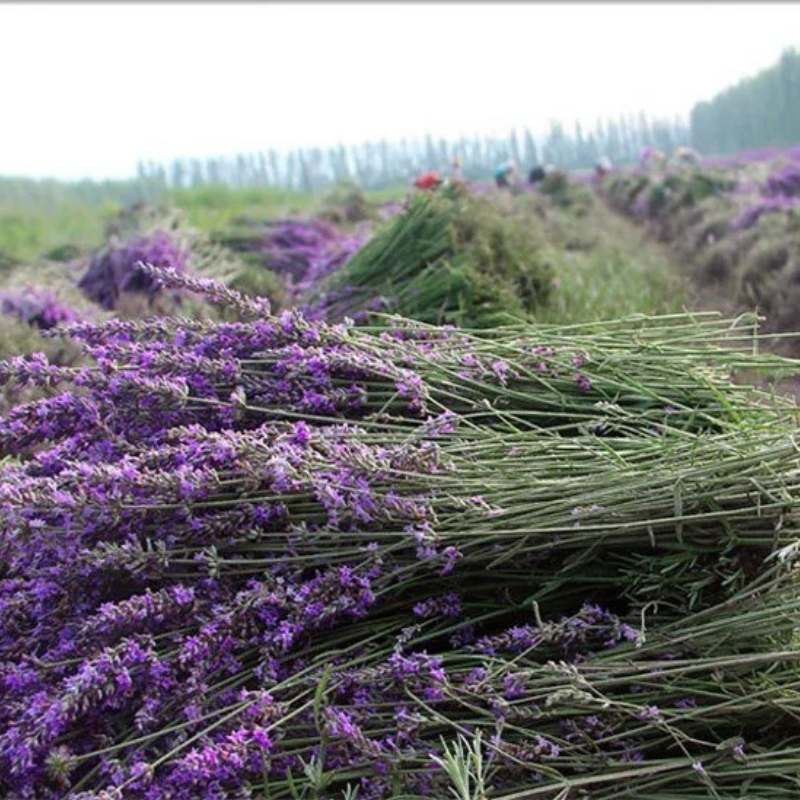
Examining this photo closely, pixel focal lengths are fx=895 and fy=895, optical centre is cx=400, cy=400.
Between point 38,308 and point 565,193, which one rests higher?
point 565,193

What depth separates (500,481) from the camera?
1608mm

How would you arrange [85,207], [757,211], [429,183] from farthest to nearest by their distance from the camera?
1. [85,207]
2. [757,211]
3. [429,183]

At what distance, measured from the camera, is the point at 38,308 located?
15.9 ft

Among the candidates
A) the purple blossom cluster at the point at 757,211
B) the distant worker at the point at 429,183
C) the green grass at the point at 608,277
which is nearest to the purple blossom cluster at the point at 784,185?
the green grass at the point at 608,277

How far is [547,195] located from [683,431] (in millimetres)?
19237

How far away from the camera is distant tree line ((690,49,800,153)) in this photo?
27578 mm

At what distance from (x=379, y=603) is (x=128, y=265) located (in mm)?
4774

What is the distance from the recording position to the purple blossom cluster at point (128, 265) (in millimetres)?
5641

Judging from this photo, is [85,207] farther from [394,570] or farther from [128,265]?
[394,570]

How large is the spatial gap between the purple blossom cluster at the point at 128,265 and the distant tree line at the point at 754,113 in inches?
1011

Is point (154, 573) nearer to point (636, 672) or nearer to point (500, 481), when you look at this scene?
point (500, 481)

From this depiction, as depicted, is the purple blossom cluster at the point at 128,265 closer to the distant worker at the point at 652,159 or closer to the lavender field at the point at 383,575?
the lavender field at the point at 383,575

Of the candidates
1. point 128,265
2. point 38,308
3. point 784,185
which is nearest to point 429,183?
point 128,265

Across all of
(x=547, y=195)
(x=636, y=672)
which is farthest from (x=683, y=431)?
(x=547, y=195)
